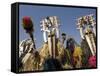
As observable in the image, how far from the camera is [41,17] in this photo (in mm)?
1812

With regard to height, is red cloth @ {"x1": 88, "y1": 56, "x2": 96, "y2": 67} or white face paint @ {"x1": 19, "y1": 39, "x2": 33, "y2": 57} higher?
white face paint @ {"x1": 19, "y1": 39, "x2": 33, "y2": 57}

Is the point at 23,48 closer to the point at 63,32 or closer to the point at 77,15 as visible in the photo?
the point at 63,32

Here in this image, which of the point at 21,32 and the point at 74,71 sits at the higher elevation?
the point at 21,32

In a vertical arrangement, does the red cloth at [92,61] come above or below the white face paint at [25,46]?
below

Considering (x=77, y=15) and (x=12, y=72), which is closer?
(x=12, y=72)

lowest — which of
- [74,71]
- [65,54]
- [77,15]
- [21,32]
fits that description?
[74,71]

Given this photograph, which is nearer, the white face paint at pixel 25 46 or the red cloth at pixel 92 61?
the white face paint at pixel 25 46

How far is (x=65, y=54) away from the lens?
1877 mm

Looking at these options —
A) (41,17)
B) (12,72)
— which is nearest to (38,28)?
(41,17)

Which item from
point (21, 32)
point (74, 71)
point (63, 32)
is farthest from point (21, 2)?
point (74, 71)

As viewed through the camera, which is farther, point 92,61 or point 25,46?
point 92,61

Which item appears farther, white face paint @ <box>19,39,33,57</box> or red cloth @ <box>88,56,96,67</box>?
red cloth @ <box>88,56,96,67</box>

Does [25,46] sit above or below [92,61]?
above

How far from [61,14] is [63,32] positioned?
0.13 metres
